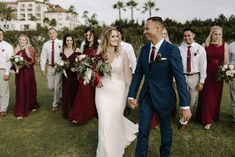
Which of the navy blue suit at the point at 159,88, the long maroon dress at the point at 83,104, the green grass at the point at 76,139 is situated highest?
A: the navy blue suit at the point at 159,88

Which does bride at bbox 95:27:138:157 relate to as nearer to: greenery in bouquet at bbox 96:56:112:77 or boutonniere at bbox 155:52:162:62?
greenery in bouquet at bbox 96:56:112:77

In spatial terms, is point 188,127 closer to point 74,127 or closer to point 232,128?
point 232,128

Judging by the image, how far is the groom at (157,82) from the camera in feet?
17.4

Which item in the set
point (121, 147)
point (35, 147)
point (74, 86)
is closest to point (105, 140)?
point (121, 147)

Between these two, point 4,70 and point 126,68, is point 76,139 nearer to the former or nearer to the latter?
point 126,68

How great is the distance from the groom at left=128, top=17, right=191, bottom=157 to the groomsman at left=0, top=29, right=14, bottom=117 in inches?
203

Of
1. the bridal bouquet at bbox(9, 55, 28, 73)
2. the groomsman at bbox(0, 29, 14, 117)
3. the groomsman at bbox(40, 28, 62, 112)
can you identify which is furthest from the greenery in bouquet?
the groomsman at bbox(0, 29, 14, 117)

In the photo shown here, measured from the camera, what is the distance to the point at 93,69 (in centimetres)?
653

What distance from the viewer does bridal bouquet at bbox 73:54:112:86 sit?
6.41 meters

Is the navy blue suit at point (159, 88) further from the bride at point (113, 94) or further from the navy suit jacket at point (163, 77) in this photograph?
the bride at point (113, 94)

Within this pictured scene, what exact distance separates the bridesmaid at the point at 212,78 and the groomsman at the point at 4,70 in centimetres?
544

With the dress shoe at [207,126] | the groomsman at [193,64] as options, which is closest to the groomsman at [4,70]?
the groomsman at [193,64]

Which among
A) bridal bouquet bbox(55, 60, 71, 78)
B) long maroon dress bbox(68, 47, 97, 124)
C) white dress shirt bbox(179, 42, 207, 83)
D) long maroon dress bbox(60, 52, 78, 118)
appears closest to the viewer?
white dress shirt bbox(179, 42, 207, 83)

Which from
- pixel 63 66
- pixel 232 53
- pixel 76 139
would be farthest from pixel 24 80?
pixel 232 53
